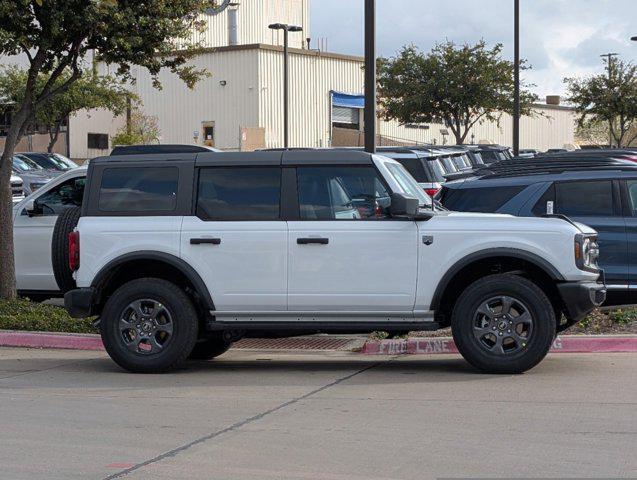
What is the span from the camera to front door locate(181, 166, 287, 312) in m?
10.5

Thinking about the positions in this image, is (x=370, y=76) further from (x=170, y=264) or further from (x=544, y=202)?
(x=170, y=264)

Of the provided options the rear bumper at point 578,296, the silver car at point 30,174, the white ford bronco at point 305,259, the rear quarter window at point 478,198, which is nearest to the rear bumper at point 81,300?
the white ford bronco at point 305,259

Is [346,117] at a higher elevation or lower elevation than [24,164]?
higher

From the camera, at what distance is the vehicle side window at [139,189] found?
10.8 m

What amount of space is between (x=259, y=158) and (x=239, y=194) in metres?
0.39

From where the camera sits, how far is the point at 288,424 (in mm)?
8312

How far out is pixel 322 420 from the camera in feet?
27.7

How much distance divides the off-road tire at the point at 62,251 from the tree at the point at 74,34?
7.60ft

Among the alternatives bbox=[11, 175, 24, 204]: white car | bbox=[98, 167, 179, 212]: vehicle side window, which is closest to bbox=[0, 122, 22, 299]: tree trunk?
bbox=[98, 167, 179, 212]: vehicle side window

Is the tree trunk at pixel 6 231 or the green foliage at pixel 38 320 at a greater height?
the tree trunk at pixel 6 231

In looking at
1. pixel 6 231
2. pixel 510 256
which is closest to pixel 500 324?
pixel 510 256

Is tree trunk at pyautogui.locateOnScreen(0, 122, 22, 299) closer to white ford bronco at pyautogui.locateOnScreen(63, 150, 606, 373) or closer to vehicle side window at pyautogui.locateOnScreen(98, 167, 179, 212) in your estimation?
white ford bronco at pyautogui.locateOnScreen(63, 150, 606, 373)

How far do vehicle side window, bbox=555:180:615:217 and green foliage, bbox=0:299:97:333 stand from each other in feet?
18.6

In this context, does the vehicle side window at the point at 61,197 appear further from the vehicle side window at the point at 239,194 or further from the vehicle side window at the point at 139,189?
the vehicle side window at the point at 239,194
